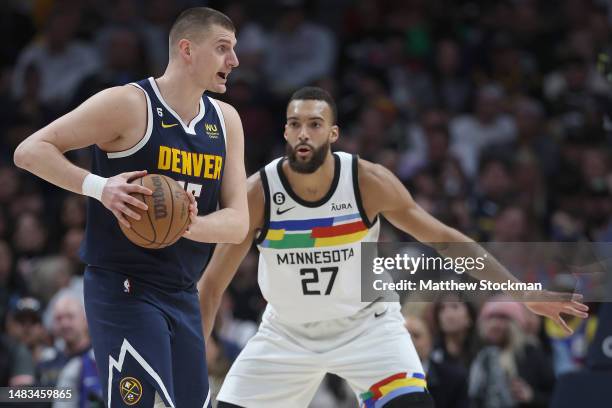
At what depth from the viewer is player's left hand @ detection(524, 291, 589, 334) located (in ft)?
20.5

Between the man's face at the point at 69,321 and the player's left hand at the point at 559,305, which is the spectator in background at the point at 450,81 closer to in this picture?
the man's face at the point at 69,321

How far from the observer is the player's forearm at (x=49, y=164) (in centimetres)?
504

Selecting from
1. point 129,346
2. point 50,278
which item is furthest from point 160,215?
point 50,278

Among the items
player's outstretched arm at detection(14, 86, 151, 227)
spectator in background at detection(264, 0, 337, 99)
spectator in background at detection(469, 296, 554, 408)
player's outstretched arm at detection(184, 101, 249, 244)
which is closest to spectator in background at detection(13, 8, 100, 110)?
spectator in background at detection(264, 0, 337, 99)

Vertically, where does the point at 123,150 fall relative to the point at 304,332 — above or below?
above

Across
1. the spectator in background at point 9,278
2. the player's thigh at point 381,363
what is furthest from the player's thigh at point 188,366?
the spectator in background at point 9,278

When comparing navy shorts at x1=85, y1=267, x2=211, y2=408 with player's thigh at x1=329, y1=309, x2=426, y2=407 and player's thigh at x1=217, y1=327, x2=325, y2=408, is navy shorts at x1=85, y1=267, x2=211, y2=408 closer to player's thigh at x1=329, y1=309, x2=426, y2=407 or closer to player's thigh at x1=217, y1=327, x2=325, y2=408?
player's thigh at x1=217, y1=327, x2=325, y2=408

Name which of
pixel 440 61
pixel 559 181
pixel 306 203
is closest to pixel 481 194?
pixel 559 181

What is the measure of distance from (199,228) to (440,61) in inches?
329

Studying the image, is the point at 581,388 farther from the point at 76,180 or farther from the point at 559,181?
the point at 559,181

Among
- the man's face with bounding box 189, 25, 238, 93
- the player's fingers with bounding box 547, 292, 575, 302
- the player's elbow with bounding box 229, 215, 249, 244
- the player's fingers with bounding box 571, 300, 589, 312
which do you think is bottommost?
the player's fingers with bounding box 571, 300, 589, 312

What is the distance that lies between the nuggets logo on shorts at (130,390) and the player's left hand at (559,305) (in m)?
2.51

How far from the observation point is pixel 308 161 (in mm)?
6574

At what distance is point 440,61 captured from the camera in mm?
13023
